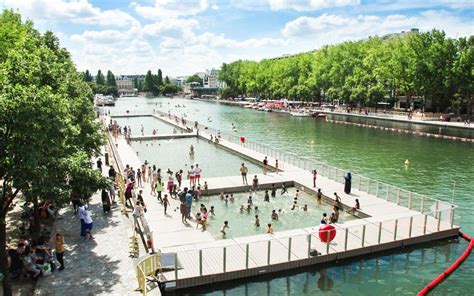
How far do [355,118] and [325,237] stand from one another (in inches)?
3010

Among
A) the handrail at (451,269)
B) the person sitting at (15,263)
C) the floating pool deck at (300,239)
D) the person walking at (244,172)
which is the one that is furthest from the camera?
the person walking at (244,172)

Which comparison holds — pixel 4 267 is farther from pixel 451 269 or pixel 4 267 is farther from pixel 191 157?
pixel 191 157

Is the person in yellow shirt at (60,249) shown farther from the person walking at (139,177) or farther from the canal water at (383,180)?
the person walking at (139,177)

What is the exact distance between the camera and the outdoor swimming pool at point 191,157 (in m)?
38.6

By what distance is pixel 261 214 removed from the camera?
A: 25.2 m

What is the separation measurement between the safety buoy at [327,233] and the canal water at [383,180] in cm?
129

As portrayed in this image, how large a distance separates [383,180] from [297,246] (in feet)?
65.2

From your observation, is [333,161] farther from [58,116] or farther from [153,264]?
[58,116]

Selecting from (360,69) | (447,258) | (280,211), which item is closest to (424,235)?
(447,258)

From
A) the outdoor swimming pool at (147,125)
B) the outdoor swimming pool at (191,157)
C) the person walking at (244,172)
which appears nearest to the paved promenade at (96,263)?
the person walking at (244,172)

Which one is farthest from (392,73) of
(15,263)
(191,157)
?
(15,263)

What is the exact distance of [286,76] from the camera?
137 meters

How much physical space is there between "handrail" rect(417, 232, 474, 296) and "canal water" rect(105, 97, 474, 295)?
0.22 meters

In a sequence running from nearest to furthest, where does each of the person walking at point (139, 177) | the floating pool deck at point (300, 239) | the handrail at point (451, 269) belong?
the floating pool deck at point (300, 239) < the handrail at point (451, 269) < the person walking at point (139, 177)
